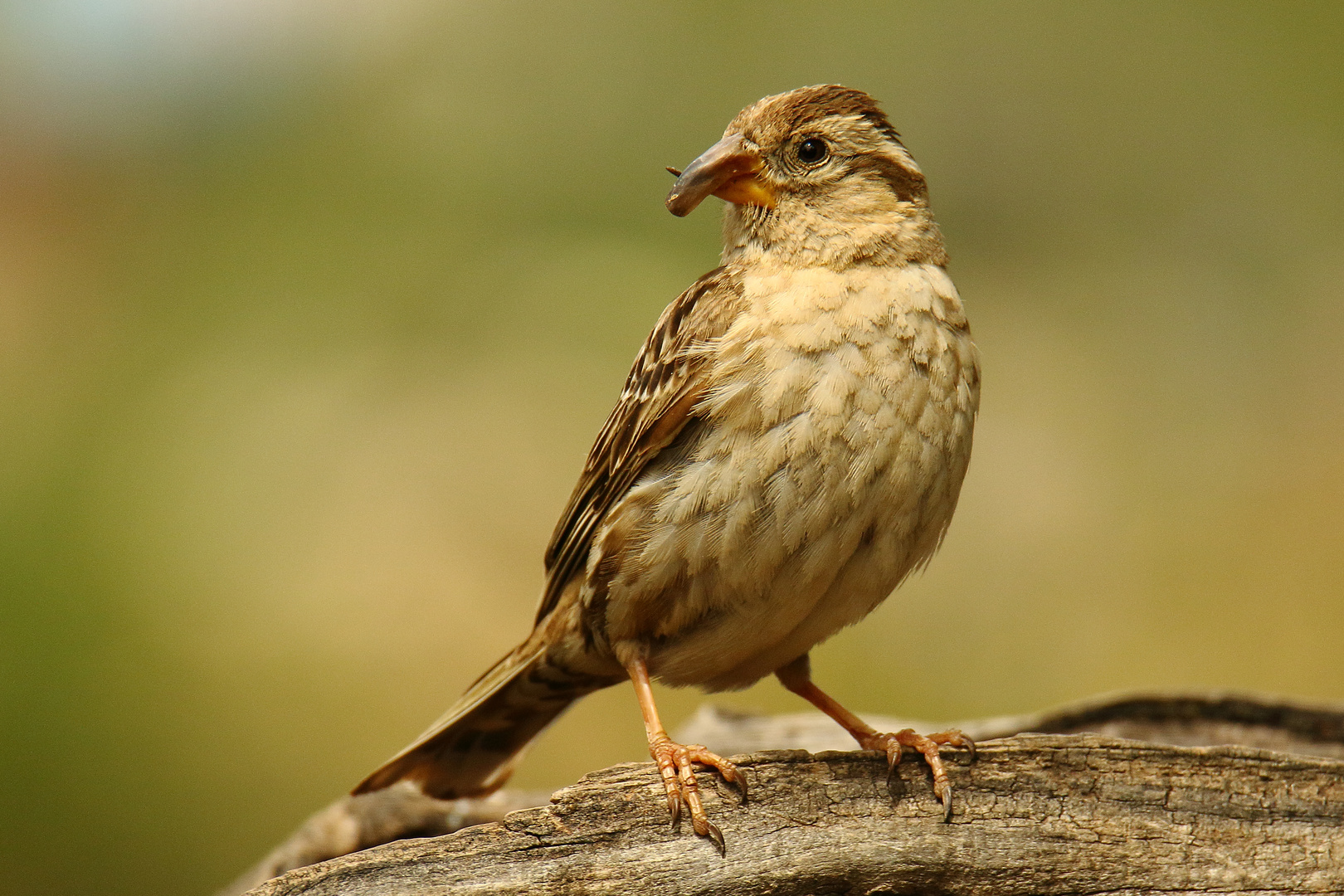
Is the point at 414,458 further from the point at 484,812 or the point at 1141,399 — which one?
the point at 1141,399

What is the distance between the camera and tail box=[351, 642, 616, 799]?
4.27 metres

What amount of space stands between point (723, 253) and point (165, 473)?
15.9 feet

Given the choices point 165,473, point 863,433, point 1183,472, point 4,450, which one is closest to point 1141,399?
point 1183,472

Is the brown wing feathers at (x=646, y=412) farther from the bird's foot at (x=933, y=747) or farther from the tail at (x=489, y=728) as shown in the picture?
the bird's foot at (x=933, y=747)

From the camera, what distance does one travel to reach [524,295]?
831 cm

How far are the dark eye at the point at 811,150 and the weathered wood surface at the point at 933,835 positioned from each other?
2.02m

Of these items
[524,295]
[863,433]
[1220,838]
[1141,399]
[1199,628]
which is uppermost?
[524,295]

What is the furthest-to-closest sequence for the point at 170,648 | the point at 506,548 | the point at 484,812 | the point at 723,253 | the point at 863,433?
1. the point at 506,548
2. the point at 170,648
3. the point at 484,812
4. the point at 723,253
5. the point at 863,433

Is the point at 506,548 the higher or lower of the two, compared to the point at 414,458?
lower

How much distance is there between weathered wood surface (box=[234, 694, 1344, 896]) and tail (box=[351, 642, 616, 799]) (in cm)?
92

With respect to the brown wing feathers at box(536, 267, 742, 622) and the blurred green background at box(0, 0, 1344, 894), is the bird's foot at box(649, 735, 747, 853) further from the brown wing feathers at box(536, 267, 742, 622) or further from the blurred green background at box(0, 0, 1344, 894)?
the blurred green background at box(0, 0, 1344, 894)

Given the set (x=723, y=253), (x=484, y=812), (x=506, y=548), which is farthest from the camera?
(x=506, y=548)

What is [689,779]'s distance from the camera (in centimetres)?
340

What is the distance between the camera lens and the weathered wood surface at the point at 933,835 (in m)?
3.21
